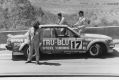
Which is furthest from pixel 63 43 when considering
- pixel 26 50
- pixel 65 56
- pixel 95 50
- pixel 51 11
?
pixel 51 11

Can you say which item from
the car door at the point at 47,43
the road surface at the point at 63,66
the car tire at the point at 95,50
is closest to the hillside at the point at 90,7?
the car tire at the point at 95,50

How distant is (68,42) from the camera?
14.0m

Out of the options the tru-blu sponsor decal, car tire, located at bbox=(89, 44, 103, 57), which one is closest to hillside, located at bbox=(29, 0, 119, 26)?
car tire, located at bbox=(89, 44, 103, 57)

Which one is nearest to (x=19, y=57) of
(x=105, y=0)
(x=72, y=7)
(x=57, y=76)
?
(x=57, y=76)

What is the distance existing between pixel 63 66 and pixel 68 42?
1619 mm

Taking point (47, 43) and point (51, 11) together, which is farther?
point (51, 11)

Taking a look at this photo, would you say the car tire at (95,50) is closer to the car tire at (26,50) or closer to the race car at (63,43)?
the race car at (63,43)

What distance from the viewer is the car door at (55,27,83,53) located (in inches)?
551

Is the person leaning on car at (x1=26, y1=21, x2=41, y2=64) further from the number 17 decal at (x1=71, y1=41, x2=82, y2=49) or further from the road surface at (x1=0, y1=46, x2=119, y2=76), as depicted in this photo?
the number 17 decal at (x1=71, y1=41, x2=82, y2=49)

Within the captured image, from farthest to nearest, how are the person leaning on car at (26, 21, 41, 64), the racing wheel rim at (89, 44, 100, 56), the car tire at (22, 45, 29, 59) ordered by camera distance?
1. the racing wheel rim at (89, 44, 100, 56)
2. the car tire at (22, 45, 29, 59)
3. the person leaning on car at (26, 21, 41, 64)

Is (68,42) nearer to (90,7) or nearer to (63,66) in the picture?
(63,66)

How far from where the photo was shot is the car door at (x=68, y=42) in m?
14.0

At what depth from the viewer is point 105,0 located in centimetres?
4262

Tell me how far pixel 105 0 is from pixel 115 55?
2852cm
